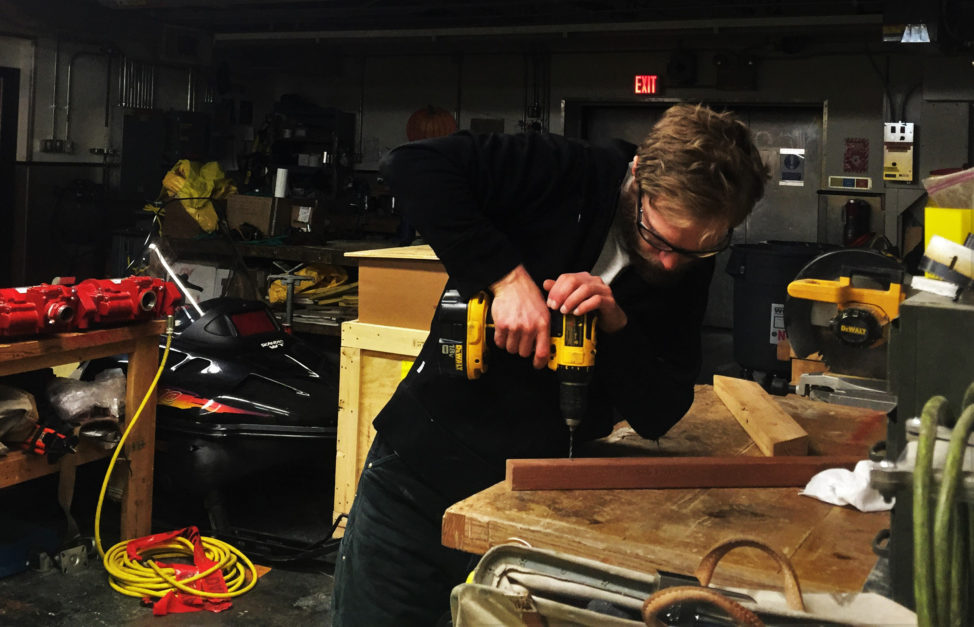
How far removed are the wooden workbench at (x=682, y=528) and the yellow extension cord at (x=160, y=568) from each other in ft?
6.18

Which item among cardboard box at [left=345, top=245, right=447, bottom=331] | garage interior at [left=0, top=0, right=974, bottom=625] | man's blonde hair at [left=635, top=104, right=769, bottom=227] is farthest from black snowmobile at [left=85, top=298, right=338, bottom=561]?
man's blonde hair at [left=635, top=104, right=769, bottom=227]

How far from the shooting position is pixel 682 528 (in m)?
1.28

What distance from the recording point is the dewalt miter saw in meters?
2.12

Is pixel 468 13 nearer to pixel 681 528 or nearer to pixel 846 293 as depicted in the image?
pixel 846 293

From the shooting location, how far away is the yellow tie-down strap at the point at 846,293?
6.95 ft

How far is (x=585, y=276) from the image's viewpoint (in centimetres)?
154

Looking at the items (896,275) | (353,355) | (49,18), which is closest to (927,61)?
(896,275)

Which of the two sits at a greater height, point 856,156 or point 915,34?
point 915,34

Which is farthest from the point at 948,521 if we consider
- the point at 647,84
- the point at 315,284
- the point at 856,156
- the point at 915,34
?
the point at 647,84

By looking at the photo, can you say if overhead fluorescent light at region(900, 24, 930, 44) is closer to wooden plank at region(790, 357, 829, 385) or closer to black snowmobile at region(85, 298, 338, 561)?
wooden plank at region(790, 357, 829, 385)

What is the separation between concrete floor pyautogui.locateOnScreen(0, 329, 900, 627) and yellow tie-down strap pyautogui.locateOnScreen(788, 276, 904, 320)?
67.8 inches

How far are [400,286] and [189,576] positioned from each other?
1.15 metres

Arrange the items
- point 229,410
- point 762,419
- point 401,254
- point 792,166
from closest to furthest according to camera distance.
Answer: point 762,419, point 401,254, point 229,410, point 792,166

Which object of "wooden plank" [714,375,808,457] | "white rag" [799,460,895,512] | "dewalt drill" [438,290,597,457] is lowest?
"white rag" [799,460,895,512]
